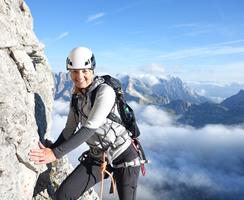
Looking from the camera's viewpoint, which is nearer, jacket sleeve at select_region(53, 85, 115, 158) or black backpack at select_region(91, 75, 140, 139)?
jacket sleeve at select_region(53, 85, 115, 158)

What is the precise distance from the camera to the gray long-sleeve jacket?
31.0ft

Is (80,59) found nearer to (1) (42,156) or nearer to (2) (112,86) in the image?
(2) (112,86)

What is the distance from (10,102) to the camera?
34.2 feet

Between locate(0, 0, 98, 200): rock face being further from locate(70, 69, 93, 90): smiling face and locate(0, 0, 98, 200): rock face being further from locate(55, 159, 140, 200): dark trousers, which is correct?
locate(70, 69, 93, 90): smiling face

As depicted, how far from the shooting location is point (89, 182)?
36.7ft

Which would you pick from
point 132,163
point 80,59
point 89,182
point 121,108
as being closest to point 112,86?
point 121,108

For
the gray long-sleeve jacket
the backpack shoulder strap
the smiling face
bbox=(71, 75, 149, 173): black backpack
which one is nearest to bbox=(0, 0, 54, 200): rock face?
the gray long-sleeve jacket

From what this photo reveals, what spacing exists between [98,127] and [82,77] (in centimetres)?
142

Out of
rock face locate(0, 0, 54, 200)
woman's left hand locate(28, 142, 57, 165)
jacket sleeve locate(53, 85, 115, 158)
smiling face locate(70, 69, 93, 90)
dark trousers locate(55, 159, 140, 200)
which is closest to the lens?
jacket sleeve locate(53, 85, 115, 158)

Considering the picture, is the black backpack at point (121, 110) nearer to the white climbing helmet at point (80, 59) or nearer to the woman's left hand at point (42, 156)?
the white climbing helmet at point (80, 59)

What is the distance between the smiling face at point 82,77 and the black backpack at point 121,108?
402 mm

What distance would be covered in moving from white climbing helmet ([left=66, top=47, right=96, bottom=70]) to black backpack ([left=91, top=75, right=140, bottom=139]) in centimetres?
65

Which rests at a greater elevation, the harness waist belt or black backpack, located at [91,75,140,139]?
black backpack, located at [91,75,140,139]

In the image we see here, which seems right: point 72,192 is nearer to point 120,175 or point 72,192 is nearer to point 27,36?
point 120,175
